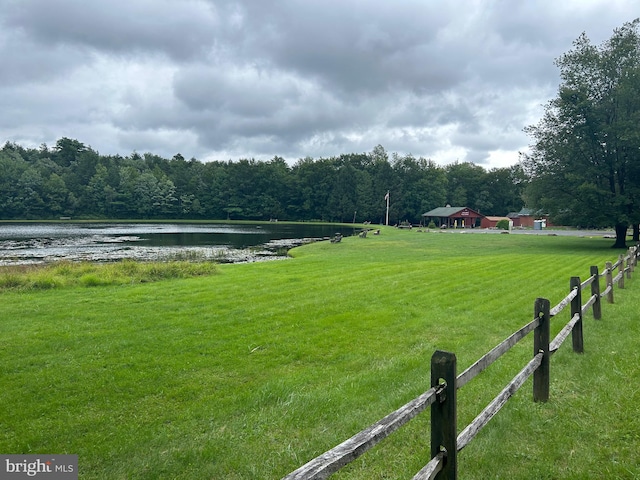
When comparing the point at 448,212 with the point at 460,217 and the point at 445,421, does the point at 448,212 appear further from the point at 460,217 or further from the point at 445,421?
the point at 445,421

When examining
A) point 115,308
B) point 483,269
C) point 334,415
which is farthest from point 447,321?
point 483,269

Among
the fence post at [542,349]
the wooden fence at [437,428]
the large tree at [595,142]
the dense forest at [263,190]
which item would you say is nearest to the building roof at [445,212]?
the dense forest at [263,190]

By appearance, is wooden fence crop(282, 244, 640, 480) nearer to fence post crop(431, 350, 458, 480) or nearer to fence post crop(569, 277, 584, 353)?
fence post crop(431, 350, 458, 480)

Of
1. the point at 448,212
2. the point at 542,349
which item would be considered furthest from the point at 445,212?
the point at 542,349

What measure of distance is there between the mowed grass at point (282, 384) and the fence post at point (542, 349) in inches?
6.8

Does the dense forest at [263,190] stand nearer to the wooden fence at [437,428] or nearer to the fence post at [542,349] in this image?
the fence post at [542,349]

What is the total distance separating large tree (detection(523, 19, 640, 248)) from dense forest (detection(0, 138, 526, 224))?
66.6 metres

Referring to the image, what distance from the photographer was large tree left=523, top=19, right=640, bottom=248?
96.8ft

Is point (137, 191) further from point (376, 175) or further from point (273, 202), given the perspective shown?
point (376, 175)

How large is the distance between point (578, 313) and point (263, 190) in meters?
109

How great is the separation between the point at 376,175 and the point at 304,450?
10389 cm

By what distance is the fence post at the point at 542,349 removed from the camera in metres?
5.34

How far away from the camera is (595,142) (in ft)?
101

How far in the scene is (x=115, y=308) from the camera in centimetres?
1064
